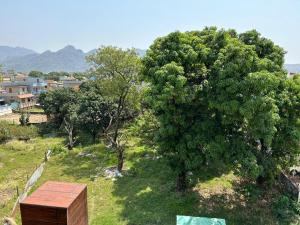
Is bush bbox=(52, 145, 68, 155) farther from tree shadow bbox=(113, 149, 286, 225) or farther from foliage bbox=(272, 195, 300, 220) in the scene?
foliage bbox=(272, 195, 300, 220)

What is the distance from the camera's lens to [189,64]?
11.8 metres

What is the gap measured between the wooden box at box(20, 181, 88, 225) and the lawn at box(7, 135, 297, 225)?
595 cm

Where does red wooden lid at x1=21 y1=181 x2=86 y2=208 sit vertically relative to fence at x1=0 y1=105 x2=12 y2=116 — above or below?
above

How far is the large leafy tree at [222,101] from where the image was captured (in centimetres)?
1010

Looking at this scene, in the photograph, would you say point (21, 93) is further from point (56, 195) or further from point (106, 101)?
point (56, 195)

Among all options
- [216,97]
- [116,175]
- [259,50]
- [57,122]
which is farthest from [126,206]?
[57,122]

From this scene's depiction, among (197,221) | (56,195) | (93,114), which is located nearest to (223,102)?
(197,221)

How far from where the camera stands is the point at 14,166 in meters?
19.8

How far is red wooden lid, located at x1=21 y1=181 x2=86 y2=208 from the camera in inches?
204

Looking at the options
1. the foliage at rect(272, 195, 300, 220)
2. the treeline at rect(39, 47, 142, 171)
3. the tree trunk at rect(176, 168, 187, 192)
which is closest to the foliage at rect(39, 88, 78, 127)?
the treeline at rect(39, 47, 142, 171)

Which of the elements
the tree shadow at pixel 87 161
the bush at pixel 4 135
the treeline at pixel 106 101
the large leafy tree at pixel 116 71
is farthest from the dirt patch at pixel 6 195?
the bush at pixel 4 135

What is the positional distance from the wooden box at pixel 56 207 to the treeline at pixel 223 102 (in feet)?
19.2

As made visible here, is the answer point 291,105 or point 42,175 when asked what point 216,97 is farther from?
point 42,175

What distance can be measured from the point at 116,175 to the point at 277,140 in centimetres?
834
